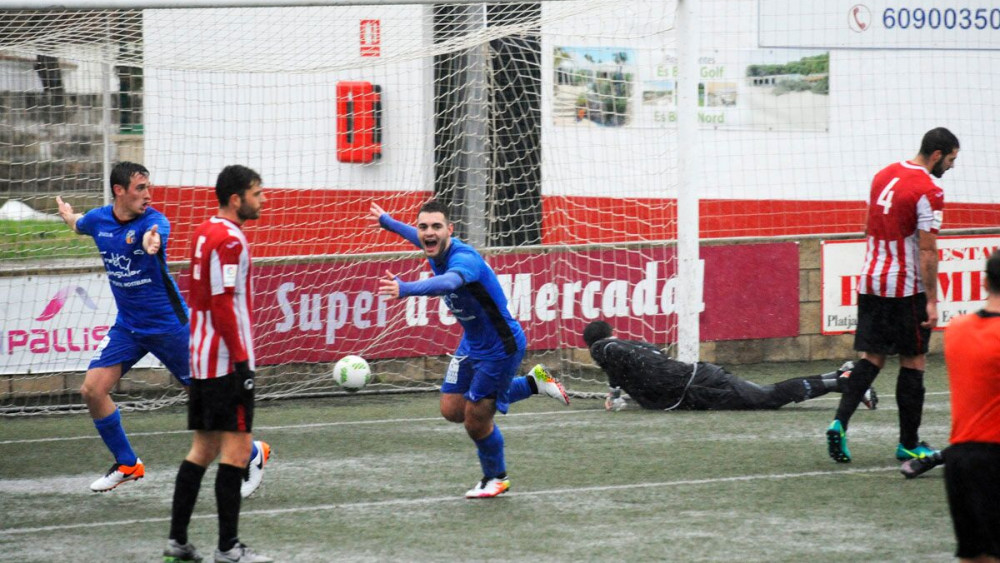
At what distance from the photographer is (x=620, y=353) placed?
32.0 ft

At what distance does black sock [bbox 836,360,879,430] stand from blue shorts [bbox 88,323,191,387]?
3.78 metres

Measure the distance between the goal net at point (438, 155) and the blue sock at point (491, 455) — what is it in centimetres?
410

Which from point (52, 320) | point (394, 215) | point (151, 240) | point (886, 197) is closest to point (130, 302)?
point (151, 240)

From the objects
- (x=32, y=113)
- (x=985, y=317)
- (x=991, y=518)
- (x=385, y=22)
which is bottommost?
(x=991, y=518)

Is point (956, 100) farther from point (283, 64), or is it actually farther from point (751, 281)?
point (283, 64)

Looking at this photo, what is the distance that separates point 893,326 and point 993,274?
3283 mm

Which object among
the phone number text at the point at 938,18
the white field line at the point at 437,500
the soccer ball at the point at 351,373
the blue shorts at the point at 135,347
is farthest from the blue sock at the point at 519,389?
the phone number text at the point at 938,18

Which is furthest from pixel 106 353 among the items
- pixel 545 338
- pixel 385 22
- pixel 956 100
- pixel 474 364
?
pixel 956 100

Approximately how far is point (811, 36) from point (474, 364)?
344 inches

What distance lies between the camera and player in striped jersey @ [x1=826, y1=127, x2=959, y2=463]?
7.44 metres

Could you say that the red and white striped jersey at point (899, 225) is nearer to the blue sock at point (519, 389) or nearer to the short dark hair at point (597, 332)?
the blue sock at point (519, 389)

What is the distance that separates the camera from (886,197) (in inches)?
297

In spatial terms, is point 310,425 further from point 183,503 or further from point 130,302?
point 183,503

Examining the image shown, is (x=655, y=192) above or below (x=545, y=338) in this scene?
above
